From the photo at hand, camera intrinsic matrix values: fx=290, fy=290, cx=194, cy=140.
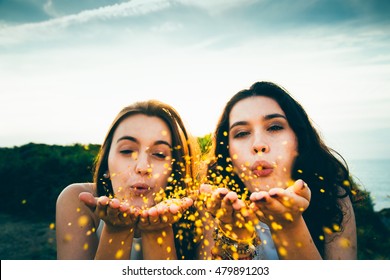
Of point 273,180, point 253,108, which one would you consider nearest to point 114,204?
point 273,180

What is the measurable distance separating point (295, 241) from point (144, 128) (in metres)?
1.59

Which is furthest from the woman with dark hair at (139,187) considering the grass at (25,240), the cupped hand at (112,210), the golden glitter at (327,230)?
the grass at (25,240)

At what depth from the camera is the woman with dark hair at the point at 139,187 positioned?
89.5 inches

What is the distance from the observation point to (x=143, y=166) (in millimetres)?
2492

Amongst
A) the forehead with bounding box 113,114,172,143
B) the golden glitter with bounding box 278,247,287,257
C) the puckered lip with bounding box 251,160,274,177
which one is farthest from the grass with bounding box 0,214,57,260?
the golden glitter with bounding box 278,247,287,257

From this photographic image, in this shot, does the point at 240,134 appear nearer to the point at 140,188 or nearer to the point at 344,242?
the point at 140,188

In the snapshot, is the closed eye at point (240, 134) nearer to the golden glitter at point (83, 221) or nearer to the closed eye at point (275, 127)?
the closed eye at point (275, 127)

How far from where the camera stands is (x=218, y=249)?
249cm

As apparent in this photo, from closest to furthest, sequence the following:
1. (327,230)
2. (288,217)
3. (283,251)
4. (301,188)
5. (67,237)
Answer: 1. (301,188)
2. (288,217)
3. (283,251)
4. (67,237)
5. (327,230)

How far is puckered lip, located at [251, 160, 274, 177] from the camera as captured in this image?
8.07 ft

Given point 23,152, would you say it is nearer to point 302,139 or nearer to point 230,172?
point 230,172

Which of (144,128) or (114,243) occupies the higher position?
(144,128)

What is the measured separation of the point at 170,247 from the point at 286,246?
0.91 metres
